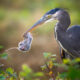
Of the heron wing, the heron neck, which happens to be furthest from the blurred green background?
the heron neck

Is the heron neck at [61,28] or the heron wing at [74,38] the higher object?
the heron neck at [61,28]

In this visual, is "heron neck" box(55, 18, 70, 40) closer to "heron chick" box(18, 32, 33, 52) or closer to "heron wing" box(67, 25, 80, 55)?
"heron wing" box(67, 25, 80, 55)

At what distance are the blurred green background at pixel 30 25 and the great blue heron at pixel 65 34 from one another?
4313 mm

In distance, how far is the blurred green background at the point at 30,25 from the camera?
9.59 m

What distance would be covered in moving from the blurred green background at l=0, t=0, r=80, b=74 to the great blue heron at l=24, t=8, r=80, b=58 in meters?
4.31

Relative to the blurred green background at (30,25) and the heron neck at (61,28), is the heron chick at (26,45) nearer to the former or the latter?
the heron neck at (61,28)

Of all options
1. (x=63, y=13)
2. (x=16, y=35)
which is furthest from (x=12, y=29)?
(x=63, y=13)

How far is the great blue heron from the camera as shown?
14.6 feet

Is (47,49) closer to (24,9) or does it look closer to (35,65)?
(35,65)

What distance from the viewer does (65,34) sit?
4496 mm

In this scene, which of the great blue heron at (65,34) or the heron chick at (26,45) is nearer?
the great blue heron at (65,34)

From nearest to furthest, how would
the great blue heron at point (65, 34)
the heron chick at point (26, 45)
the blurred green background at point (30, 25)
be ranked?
the great blue heron at point (65, 34) → the heron chick at point (26, 45) → the blurred green background at point (30, 25)

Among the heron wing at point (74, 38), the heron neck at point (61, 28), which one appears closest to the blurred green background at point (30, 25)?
the heron wing at point (74, 38)

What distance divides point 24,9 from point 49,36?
66.7 inches
